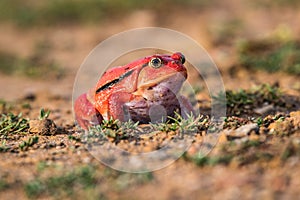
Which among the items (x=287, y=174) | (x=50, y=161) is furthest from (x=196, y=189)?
(x=50, y=161)

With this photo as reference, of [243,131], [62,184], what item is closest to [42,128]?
[62,184]

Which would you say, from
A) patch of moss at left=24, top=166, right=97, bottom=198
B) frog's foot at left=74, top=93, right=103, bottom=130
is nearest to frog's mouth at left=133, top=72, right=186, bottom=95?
frog's foot at left=74, top=93, right=103, bottom=130

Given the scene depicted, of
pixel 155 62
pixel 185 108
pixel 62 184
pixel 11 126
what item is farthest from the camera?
pixel 11 126

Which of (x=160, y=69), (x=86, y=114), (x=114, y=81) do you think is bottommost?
(x=86, y=114)

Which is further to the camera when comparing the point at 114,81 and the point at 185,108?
the point at 185,108

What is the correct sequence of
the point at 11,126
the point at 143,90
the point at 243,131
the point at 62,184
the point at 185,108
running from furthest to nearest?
the point at 11,126 → the point at 185,108 → the point at 143,90 → the point at 243,131 → the point at 62,184

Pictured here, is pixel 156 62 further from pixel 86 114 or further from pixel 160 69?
pixel 86 114
